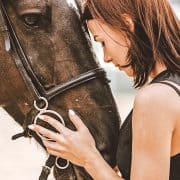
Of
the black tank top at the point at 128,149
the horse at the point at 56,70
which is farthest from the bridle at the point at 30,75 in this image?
the black tank top at the point at 128,149

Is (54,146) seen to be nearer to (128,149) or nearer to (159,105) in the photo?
(128,149)

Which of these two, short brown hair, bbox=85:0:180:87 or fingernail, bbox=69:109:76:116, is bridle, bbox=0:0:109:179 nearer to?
fingernail, bbox=69:109:76:116

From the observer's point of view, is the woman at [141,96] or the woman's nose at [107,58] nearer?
the woman at [141,96]

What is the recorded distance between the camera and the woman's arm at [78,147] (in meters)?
0.97

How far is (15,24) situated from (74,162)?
1.04 feet

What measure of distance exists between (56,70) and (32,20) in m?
0.12

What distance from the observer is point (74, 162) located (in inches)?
40.4

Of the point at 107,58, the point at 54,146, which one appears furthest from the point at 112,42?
the point at 54,146

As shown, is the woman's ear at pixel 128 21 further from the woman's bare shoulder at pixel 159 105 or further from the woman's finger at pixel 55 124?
the woman's finger at pixel 55 124

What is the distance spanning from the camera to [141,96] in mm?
886

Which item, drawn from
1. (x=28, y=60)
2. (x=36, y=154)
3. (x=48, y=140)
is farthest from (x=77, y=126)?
(x=36, y=154)

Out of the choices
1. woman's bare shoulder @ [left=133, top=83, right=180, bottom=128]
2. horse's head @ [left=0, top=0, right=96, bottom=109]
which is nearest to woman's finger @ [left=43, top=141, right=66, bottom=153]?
horse's head @ [left=0, top=0, right=96, bottom=109]

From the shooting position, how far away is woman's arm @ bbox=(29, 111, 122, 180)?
38.3 inches

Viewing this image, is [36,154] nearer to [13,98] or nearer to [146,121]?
[13,98]
